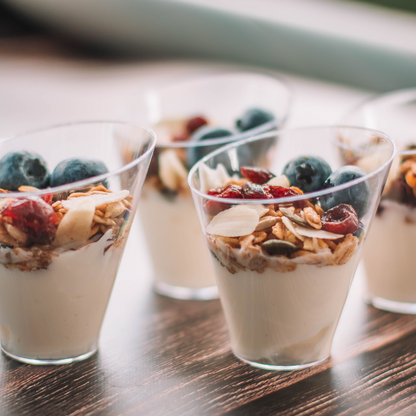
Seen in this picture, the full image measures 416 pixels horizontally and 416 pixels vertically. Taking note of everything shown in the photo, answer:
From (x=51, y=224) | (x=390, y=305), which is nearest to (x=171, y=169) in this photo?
(x=51, y=224)

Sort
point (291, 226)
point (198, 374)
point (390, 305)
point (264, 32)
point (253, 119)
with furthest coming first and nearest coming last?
point (264, 32)
point (253, 119)
point (390, 305)
point (198, 374)
point (291, 226)

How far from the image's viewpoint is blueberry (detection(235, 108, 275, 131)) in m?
0.85

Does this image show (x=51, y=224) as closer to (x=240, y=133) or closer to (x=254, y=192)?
(x=254, y=192)

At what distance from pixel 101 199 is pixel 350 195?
26 centimetres

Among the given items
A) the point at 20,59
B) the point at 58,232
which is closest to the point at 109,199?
the point at 58,232

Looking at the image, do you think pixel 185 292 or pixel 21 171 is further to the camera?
pixel 185 292

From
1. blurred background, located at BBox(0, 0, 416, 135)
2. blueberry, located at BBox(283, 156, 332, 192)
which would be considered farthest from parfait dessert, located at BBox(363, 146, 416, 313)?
blurred background, located at BBox(0, 0, 416, 135)

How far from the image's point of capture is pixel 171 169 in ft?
2.48

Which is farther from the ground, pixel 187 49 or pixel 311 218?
pixel 311 218

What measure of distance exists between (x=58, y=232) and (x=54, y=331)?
15cm

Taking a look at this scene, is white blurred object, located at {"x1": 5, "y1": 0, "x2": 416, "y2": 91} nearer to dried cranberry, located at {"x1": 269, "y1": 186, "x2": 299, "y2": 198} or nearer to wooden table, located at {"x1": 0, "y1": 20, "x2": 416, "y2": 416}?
wooden table, located at {"x1": 0, "y1": 20, "x2": 416, "y2": 416}

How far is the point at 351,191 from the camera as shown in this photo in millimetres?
536

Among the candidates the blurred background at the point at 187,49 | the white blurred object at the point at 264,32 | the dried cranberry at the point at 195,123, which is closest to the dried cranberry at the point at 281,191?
the dried cranberry at the point at 195,123

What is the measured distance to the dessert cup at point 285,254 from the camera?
1.74 ft
